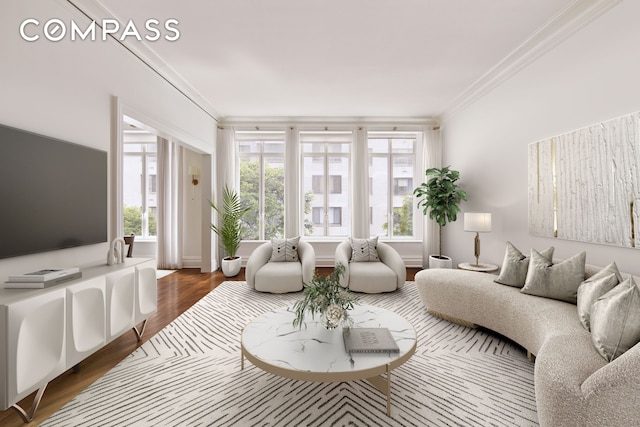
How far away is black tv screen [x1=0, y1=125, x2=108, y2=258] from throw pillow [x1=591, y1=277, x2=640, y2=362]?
371 centimetres

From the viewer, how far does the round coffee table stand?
5.08 feet

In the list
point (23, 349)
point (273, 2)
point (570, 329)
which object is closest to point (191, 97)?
point (273, 2)

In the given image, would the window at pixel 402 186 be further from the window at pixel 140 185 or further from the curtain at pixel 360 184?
the window at pixel 140 185

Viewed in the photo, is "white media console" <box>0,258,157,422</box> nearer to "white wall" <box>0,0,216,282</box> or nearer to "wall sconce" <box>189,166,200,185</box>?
"white wall" <box>0,0,216,282</box>

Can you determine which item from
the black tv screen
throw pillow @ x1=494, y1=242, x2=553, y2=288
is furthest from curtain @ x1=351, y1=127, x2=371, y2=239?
the black tv screen

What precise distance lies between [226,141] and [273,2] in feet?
11.4

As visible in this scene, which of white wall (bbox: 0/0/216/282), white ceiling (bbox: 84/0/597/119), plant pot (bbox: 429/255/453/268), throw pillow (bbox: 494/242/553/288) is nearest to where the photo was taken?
white wall (bbox: 0/0/216/282)

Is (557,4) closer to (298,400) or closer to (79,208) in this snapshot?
(298,400)

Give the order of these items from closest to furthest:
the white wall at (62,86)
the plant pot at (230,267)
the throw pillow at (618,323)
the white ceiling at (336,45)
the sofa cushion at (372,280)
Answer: the throw pillow at (618,323) → the white wall at (62,86) → the white ceiling at (336,45) → the sofa cushion at (372,280) → the plant pot at (230,267)

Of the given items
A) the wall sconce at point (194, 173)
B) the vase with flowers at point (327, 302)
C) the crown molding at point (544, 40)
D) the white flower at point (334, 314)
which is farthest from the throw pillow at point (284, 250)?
the crown molding at point (544, 40)

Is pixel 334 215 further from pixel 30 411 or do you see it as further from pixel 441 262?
pixel 30 411

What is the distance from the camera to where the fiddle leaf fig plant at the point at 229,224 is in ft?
16.4

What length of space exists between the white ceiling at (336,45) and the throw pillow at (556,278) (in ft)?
7.60

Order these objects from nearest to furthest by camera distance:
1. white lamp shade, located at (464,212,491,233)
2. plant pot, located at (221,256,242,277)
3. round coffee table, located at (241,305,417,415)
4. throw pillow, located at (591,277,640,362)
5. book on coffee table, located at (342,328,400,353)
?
throw pillow, located at (591,277,640,362) → round coffee table, located at (241,305,417,415) → book on coffee table, located at (342,328,400,353) → white lamp shade, located at (464,212,491,233) → plant pot, located at (221,256,242,277)
